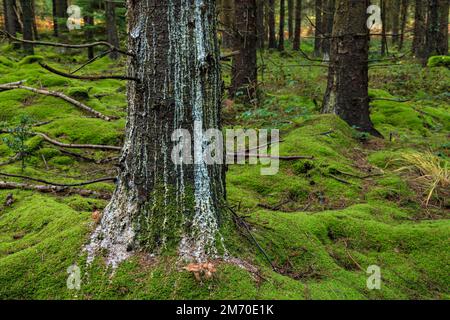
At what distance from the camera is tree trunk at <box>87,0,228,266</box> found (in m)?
2.33

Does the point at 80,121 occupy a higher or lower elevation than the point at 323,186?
higher

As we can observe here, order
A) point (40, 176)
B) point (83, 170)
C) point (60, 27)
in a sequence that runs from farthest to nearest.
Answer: point (60, 27) < point (83, 170) < point (40, 176)

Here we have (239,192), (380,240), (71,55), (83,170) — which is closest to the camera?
(380,240)

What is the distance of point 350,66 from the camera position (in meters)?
6.18

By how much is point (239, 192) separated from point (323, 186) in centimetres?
99

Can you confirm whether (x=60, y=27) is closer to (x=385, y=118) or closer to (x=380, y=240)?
(x=385, y=118)

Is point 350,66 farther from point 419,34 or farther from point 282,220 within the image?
point 419,34

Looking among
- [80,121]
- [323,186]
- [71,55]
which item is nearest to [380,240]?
[323,186]

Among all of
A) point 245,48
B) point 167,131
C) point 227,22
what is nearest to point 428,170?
point 167,131

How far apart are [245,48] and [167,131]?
616cm

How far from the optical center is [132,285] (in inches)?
86.1

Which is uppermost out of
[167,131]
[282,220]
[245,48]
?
[245,48]

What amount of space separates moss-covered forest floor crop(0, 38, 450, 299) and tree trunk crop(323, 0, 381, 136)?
0.38 meters
